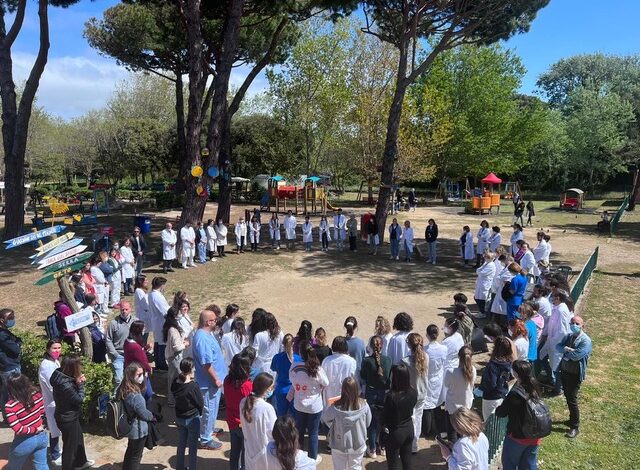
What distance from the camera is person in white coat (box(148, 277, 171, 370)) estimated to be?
8.00 metres

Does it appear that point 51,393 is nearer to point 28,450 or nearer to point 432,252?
point 28,450

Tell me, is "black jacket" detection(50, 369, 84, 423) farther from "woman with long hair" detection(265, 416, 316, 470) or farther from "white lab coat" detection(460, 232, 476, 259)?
"white lab coat" detection(460, 232, 476, 259)

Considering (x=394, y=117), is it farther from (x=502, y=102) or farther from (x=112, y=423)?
(x=502, y=102)

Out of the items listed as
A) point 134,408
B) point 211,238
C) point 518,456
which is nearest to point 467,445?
point 518,456

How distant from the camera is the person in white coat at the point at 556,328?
7.17 metres

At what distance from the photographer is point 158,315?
8117mm

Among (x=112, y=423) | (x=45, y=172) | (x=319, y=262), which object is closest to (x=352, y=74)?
(x=319, y=262)

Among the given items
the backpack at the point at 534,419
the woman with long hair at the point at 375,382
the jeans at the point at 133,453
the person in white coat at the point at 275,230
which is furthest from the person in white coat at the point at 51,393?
the person in white coat at the point at 275,230

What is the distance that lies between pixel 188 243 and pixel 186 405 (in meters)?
10.9

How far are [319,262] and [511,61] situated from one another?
3044cm

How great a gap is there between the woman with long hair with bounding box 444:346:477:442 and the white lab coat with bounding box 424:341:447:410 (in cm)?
19

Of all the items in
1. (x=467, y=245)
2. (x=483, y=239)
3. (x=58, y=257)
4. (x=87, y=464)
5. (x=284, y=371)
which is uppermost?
(x=58, y=257)

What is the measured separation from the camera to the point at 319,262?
17125 mm

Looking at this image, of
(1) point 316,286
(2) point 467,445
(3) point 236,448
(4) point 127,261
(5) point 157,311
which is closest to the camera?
(2) point 467,445
